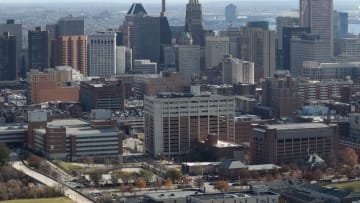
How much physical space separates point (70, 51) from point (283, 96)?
13184 millimetres

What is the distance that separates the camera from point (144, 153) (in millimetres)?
28953

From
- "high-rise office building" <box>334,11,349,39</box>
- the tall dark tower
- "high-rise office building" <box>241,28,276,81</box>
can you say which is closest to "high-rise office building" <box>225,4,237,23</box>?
"high-rise office building" <box>334,11,349,39</box>

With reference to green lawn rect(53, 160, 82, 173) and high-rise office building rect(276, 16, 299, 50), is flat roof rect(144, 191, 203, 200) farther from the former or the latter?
high-rise office building rect(276, 16, 299, 50)

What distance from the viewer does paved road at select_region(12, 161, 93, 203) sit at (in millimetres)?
22594

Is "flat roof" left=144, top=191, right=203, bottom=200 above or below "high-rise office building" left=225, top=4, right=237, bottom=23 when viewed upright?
below

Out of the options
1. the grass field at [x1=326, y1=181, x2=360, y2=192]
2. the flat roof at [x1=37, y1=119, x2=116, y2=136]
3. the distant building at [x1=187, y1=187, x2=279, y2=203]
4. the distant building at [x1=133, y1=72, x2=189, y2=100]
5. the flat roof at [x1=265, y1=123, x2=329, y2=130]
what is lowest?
the grass field at [x1=326, y1=181, x2=360, y2=192]

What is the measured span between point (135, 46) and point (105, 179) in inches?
1072

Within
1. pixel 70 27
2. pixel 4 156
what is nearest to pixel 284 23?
pixel 70 27

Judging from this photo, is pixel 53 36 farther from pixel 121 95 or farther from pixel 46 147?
pixel 46 147

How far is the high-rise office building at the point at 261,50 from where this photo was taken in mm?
46500

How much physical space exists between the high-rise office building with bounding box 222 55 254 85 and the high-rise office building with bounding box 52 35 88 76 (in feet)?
20.2

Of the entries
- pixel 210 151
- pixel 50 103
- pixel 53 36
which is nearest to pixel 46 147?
pixel 210 151

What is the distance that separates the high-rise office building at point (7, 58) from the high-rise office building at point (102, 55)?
3102mm

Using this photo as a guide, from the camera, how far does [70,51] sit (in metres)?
45.9
